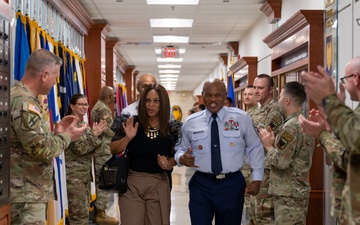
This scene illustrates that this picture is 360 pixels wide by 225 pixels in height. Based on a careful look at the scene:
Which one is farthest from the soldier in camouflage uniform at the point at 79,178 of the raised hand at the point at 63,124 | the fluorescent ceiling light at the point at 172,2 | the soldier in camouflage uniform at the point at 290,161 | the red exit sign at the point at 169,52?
the red exit sign at the point at 169,52

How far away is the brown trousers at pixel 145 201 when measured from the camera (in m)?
3.89

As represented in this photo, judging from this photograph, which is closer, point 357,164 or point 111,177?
point 357,164

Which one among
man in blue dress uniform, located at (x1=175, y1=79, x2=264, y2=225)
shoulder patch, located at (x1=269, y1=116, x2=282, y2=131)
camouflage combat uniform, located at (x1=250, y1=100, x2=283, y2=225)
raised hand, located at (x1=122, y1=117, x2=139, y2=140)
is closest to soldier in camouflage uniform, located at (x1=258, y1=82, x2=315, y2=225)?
man in blue dress uniform, located at (x1=175, y1=79, x2=264, y2=225)

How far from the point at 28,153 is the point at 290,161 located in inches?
79.8

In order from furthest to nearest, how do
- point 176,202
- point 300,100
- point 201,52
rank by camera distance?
point 201,52 → point 176,202 → point 300,100

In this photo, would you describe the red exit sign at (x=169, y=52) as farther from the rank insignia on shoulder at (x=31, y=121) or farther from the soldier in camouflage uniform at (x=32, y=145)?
the rank insignia on shoulder at (x=31, y=121)

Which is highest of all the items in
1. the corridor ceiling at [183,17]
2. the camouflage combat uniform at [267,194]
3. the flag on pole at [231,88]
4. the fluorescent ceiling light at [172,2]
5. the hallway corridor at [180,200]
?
the fluorescent ceiling light at [172,2]

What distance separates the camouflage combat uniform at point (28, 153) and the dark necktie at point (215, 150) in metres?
1.09

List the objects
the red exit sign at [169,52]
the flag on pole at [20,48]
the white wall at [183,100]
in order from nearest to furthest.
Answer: the flag on pole at [20,48], the red exit sign at [169,52], the white wall at [183,100]

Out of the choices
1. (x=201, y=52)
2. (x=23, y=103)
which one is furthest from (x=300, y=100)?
(x=201, y=52)

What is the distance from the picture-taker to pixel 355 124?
1.98 meters

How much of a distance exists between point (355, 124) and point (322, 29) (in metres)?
4.03

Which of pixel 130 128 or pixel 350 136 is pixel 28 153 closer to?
pixel 130 128

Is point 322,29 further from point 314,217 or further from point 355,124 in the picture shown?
point 355,124
